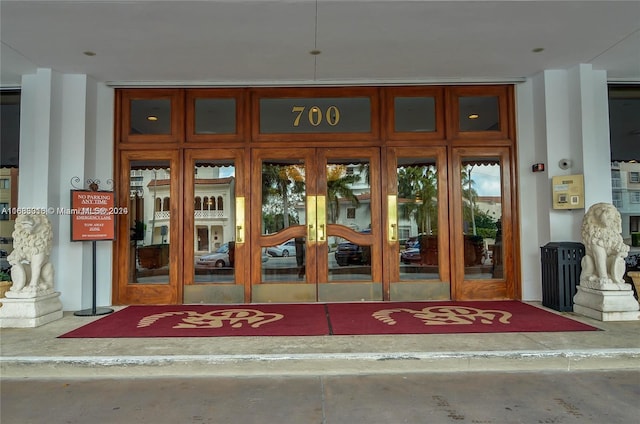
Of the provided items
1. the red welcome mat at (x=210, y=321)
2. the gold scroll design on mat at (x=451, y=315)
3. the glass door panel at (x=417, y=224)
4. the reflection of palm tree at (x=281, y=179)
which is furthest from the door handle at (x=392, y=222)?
the red welcome mat at (x=210, y=321)

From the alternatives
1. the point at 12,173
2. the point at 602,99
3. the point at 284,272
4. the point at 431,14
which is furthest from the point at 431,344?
the point at 12,173

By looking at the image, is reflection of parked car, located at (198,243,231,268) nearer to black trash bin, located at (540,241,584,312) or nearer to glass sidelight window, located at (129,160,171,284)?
glass sidelight window, located at (129,160,171,284)

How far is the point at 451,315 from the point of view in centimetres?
450

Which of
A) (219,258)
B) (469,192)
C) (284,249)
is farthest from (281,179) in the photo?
(469,192)

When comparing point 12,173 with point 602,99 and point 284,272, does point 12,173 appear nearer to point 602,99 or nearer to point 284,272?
point 284,272

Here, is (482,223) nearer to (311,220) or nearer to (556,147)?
(556,147)

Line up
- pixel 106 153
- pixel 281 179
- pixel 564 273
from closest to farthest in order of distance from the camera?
pixel 564 273
pixel 106 153
pixel 281 179

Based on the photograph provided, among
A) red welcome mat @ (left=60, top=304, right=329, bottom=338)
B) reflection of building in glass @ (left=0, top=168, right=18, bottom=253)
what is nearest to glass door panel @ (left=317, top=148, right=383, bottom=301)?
red welcome mat @ (left=60, top=304, right=329, bottom=338)

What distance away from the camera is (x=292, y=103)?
560cm

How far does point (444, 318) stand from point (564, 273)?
163cm

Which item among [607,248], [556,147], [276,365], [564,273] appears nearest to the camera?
[276,365]

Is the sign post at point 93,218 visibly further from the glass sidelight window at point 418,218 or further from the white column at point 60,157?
the glass sidelight window at point 418,218

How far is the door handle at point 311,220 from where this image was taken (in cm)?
543

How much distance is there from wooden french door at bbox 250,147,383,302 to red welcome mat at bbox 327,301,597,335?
16.8 inches
